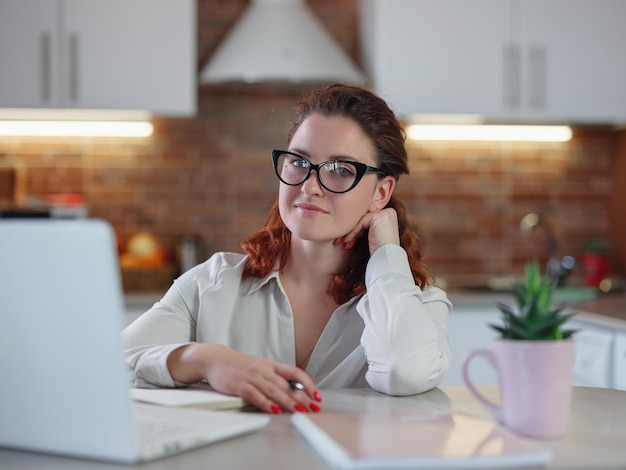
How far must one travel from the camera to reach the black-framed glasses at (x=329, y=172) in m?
1.82

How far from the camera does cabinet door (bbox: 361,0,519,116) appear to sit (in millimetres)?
3668

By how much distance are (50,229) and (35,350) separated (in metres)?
0.15

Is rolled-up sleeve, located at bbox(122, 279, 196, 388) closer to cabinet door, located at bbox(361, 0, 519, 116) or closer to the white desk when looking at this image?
the white desk

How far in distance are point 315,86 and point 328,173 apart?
6.63 feet

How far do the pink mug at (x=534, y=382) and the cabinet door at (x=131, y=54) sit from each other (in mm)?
2640

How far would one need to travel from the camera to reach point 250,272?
6.40 ft

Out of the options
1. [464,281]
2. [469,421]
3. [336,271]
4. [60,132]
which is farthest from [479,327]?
[469,421]

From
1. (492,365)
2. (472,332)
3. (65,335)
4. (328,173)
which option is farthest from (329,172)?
(472,332)

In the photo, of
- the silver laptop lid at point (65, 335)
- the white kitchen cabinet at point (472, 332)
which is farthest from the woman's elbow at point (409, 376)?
the white kitchen cabinet at point (472, 332)

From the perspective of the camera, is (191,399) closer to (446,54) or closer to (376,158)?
(376,158)

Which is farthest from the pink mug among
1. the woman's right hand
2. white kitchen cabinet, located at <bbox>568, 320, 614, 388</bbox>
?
white kitchen cabinet, located at <bbox>568, 320, 614, 388</bbox>

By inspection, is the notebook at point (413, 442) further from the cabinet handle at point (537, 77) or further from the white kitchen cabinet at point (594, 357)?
the cabinet handle at point (537, 77)

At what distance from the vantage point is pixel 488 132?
13.1 ft

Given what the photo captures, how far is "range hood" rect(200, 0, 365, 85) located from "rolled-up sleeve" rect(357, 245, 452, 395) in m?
1.89
